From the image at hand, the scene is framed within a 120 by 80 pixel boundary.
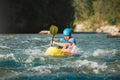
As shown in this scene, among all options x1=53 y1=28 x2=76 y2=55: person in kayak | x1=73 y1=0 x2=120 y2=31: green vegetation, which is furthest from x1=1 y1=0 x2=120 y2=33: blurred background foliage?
x1=53 y1=28 x2=76 y2=55: person in kayak

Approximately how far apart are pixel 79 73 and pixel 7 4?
5423cm

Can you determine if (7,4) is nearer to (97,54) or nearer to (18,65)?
(97,54)

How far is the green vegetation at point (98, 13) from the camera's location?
86.3 metres

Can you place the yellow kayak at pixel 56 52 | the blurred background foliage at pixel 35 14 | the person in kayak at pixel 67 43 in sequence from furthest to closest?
the blurred background foliage at pixel 35 14 → the person in kayak at pixel 67 43 → the yellow kayak at pixel 56 52

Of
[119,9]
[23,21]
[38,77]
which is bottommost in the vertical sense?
[38,77]

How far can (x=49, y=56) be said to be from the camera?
696 inches

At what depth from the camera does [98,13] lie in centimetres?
10012

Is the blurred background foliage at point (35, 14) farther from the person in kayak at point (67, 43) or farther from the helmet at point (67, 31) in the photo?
the helmet at point (67, 31)

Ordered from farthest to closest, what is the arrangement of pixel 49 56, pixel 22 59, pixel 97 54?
pixel 97 54 → pixel 49 56 → pixel 22 59

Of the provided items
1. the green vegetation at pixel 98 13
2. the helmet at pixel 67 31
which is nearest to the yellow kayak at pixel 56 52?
the helmet at pixel 67 31

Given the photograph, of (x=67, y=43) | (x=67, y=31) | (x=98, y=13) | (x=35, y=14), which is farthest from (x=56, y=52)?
(x=98, y=13)

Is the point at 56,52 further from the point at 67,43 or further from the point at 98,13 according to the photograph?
the point at 98,13

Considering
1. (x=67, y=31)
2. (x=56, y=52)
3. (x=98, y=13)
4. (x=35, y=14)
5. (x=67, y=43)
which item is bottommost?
(x=56, y=52)

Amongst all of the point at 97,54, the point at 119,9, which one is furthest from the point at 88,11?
the point at 97,54
